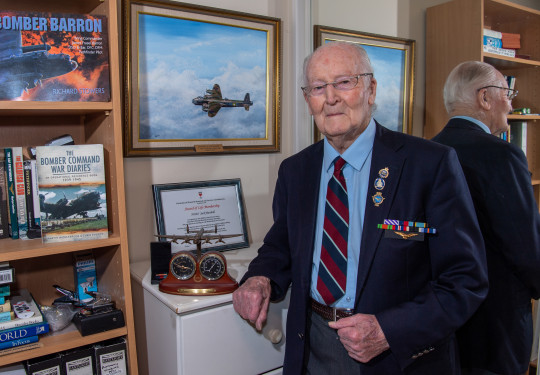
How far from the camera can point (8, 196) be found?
4.99ft

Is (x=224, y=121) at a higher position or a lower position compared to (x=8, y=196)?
higher

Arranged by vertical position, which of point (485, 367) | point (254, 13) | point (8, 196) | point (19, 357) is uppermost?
point (254, 13)

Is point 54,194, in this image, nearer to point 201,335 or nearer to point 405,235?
point 201,335

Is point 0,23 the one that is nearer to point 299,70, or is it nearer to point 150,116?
point 150,116

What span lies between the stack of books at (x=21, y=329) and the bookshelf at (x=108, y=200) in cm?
3

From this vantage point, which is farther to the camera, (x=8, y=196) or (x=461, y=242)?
(x=8, y=196)

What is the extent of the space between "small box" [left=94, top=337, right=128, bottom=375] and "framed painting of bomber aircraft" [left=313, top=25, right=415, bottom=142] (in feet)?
4.71

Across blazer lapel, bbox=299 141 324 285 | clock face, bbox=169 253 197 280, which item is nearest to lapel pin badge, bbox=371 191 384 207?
blazer lapel, bbox=299 141 324 285

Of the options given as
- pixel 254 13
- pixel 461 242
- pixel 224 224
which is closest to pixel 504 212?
pixel 461 242

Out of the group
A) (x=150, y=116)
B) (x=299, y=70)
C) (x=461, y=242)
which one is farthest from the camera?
(x=299, y=70)

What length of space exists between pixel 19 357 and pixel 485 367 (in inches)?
64.5

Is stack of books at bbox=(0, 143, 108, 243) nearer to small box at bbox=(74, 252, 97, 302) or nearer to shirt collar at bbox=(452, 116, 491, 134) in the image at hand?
small box at bbox=(74, 252, 97, 302)

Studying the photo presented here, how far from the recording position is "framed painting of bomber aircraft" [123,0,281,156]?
73.3 inches

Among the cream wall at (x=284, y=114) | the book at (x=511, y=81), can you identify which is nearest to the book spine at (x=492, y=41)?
the book at (x=511, y=81)
